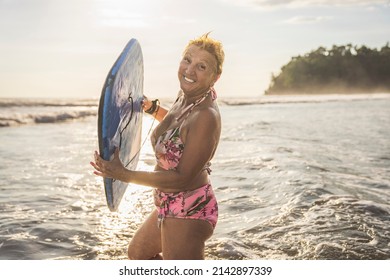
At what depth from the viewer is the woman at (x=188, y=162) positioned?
2.98m

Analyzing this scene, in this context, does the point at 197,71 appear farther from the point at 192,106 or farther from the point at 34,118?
the point at 34,118

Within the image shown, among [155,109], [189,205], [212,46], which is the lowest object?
[189,205]

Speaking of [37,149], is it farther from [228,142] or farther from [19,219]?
[19,219]

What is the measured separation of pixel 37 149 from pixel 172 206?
8.34 m

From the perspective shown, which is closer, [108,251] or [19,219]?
[108,251]

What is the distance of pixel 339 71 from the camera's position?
92312 millimetres

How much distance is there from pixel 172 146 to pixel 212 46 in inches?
26.7

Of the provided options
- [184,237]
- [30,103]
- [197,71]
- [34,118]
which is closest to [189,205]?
[184,237]

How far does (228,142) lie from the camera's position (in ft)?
41.4

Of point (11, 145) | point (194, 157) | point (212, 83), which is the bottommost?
point (11, 145)

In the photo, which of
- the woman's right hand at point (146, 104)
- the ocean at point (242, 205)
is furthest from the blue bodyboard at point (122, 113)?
the ocean at point (242, 205)
